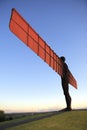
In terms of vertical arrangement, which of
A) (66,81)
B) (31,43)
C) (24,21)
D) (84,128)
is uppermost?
(24,21)

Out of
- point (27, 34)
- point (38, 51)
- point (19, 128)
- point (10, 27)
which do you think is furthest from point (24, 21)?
point (19, 128)

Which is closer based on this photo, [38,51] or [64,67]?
[38,51]

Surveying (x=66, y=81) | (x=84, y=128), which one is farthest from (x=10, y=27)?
(x=66, y=81)

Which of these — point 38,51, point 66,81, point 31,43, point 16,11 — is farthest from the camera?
point 66,81

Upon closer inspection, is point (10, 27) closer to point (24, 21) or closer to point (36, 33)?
point (24, 21)

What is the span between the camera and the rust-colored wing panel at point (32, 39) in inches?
488

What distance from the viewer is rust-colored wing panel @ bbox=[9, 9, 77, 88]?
12391mm

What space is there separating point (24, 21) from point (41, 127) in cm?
608

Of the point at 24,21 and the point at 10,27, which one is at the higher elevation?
the point at 24,21

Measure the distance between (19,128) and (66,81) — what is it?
1091 cm

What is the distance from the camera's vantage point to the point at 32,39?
48.3ft

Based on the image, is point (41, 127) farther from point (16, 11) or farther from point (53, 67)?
point (53, 67)

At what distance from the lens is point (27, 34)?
13961 mm

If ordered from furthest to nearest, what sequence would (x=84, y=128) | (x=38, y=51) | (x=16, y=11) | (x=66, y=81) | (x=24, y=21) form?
1. (x=66, y=81)
2. (x=38, y=51)
3. (x=24, y=21)
4. (x=16, y=11)
5. (x=84, y=128)
